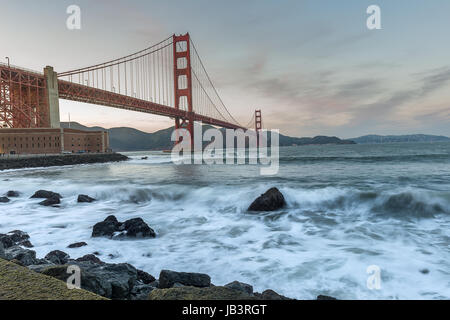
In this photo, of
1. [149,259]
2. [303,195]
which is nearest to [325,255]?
[149,259]

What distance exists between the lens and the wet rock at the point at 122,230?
214 inches

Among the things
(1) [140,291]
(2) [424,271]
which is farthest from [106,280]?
(2) [424,271]

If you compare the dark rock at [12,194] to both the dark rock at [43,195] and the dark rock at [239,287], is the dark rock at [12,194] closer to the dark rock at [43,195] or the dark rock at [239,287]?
the dark rock at [43,195]

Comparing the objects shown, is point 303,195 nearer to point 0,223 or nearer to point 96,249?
point 96,249

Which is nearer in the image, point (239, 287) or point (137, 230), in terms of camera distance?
point (239, 287)

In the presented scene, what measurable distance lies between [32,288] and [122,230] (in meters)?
4.16

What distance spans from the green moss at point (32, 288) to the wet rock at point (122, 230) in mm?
3610

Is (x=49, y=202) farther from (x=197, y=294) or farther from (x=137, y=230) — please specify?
(x=197, y=294)

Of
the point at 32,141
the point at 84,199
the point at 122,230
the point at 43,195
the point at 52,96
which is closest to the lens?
the point at 122,230

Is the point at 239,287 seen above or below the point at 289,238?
above

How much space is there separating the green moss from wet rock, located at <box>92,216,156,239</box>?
3.61 meters

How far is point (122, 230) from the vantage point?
567 cm
